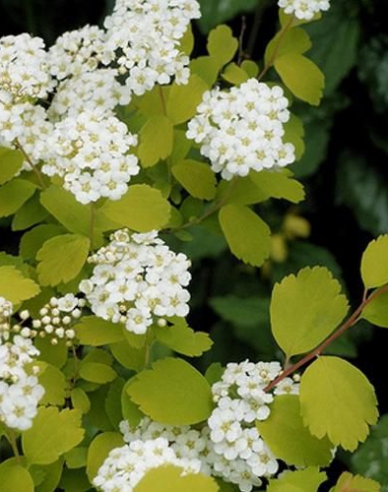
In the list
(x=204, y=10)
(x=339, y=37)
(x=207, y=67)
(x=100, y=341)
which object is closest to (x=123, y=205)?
(x=100, y=341)

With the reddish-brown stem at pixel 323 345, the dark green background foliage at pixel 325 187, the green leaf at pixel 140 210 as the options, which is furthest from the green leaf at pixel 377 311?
the dark green background foliage at pixel 325 187

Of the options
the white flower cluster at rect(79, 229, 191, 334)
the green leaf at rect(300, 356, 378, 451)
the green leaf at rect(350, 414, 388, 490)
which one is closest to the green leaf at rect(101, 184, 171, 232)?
the white flower cluster at rect(79, 229, 191, 334)

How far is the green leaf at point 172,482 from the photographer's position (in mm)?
765

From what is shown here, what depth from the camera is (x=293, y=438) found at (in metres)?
0.92

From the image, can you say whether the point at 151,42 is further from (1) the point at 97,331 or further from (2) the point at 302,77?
(1) the point at 97,331

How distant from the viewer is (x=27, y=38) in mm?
1137

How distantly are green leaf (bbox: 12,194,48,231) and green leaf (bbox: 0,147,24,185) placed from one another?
2.5 inches

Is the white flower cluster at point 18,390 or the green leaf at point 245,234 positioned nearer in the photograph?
the white flower cluster at point 18,390

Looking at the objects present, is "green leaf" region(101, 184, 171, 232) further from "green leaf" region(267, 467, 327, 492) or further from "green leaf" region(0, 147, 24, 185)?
"green leaf" region(267, 467, 327, 492)

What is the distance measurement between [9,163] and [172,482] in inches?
18.1

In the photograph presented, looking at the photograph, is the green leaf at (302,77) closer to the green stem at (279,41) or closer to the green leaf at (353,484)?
the green stem at (279,41)

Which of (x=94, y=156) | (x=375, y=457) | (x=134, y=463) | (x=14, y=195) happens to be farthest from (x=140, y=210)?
(x=375, y=457)

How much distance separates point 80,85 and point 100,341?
35 cm

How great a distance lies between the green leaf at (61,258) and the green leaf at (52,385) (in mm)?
97
